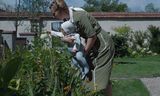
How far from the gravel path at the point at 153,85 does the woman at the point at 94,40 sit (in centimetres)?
635

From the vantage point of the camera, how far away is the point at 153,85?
13648mm

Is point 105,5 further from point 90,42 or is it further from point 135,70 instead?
point 90,42

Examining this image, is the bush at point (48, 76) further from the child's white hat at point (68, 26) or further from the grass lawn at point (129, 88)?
the grass lawn at point (129, 88)

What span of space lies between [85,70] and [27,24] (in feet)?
133

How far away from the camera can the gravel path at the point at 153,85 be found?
41.0 ft

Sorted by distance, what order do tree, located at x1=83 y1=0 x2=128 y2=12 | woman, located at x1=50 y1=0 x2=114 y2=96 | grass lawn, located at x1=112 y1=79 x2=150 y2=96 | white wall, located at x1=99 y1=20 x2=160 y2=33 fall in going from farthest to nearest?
tree, located at x1=83 y1=0 x2=128 y2=12, white wall, located at x1=99 y1=20 x2=160 y2=33, grass lawn, located at x1=112 y1=79 x2=150 y2=96, woman, located at x1=50 y1=0 x2=114 y2=96

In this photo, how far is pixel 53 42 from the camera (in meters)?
5.62

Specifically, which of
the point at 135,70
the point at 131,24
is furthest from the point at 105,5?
the point at 135,70

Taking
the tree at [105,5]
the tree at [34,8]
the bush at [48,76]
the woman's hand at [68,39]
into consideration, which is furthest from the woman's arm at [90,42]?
the tree at [105,5]

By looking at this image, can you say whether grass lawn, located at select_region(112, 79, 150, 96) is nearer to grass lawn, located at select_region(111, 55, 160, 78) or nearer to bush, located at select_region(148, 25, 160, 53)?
grass lawn, located at select_region(111, 55, 160, 78)

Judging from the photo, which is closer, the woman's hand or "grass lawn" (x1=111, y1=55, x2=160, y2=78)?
the woman's hand

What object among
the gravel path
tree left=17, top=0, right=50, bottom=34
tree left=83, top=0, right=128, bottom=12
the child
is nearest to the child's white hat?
the child

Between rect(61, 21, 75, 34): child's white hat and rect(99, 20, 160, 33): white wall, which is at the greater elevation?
rect(61, 21, 75, 34): child's white hat

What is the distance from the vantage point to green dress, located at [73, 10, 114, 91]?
5.63 meters
